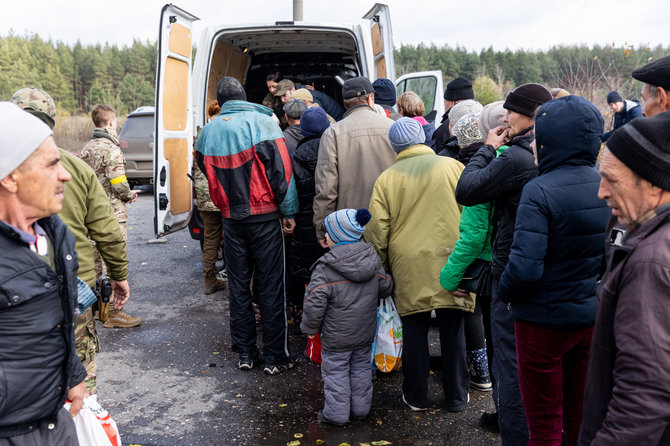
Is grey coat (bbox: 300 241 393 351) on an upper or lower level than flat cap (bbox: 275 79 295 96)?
lower

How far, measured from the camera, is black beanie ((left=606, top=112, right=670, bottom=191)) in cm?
146

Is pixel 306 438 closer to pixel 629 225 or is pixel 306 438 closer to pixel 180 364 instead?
pixel 180 364

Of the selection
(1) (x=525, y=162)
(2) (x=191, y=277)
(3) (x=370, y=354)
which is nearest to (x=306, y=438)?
(3) (x=370, y=354)

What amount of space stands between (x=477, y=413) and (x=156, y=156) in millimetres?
3314

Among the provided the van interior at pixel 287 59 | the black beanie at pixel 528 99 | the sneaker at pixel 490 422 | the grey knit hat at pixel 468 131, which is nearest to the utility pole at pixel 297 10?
the van interior at pixel 287 59

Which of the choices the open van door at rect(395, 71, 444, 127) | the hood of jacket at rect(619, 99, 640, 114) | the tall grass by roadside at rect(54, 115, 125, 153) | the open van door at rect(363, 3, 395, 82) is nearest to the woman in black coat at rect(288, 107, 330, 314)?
the open van door at rect(363, 3, 395, 82)

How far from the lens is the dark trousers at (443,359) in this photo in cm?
348

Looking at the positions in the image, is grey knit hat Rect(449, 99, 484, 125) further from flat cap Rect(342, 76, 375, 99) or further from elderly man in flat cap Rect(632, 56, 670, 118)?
elderly man in flat cap Rect(632, 56, 670, 118)

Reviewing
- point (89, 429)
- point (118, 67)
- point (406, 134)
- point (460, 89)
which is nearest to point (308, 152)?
point (406, 134)

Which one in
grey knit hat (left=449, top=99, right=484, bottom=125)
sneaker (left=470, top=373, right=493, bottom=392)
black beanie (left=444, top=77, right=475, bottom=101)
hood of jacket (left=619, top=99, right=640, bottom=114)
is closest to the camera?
sneaker (left=470, top=373, right=493, bottom=392)

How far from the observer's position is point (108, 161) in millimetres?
4969

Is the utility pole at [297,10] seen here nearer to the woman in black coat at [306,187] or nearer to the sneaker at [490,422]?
the woman in black coat at [306,187]

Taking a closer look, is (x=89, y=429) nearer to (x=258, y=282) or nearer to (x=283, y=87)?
(x=258, y=282)

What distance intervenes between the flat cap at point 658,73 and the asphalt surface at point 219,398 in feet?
7.05
